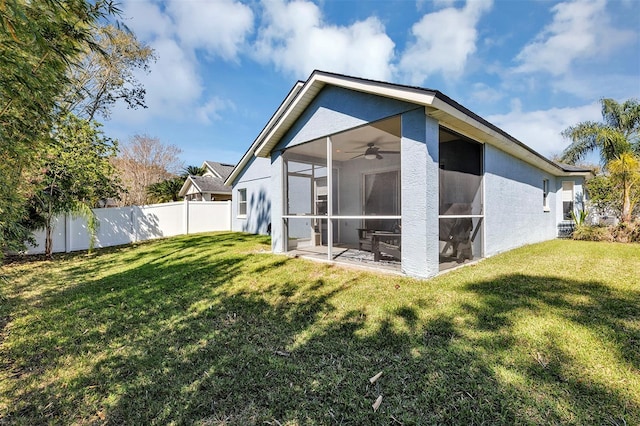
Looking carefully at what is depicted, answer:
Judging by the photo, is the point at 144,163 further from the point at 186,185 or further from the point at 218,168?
the point at 186,185

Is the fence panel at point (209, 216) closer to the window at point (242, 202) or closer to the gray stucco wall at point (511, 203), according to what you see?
the window at point (242, 202)

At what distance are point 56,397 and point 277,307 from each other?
250 cm

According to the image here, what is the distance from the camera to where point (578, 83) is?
630 inches

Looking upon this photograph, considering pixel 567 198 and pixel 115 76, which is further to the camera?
pixel 115 76

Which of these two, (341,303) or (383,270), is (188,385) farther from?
(383,270)

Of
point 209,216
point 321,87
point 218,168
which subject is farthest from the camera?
point 218,168

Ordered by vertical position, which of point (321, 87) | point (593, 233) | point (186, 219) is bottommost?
point (593, 233)

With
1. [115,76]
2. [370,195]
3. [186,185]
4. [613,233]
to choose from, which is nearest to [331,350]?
[370,195]

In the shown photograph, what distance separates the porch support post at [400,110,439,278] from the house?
2cm

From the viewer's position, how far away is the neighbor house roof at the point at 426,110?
485 centimetres

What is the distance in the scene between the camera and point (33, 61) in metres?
2.81

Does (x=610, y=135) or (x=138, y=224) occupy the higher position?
(x=610, y=135)

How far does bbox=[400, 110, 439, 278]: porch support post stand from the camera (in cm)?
510

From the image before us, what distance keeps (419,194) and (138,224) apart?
43.1 ft
